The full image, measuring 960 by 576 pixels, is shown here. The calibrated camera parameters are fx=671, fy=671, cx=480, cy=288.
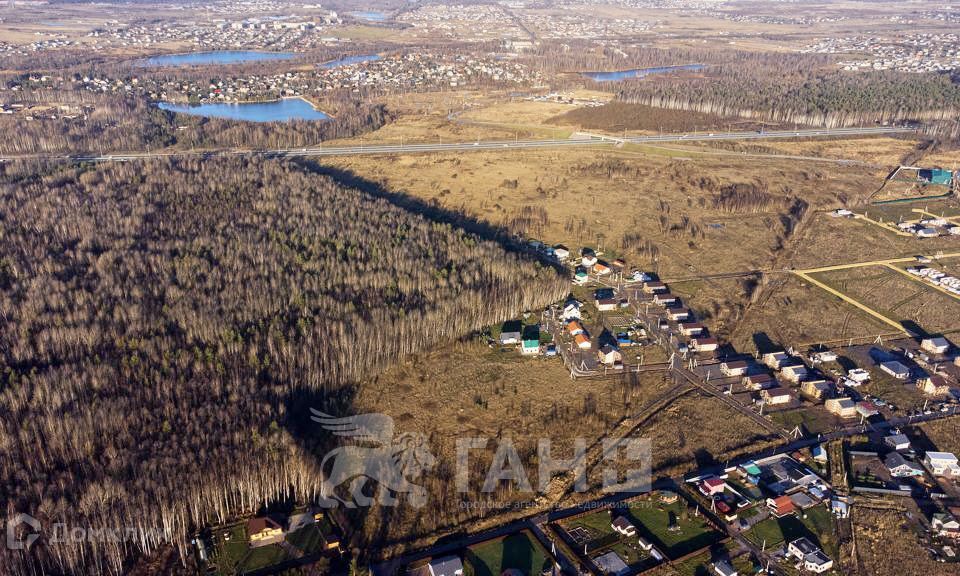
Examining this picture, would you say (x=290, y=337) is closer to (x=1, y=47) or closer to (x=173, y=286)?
(x=173, y=286)

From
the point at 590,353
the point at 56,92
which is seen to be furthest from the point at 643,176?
the point at 56,92

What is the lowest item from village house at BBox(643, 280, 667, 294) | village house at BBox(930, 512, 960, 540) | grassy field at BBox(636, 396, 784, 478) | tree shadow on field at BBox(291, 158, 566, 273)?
village house at BBox(930, 512, 960, 540)

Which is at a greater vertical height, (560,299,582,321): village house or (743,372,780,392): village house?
(560,299,582,321): village house

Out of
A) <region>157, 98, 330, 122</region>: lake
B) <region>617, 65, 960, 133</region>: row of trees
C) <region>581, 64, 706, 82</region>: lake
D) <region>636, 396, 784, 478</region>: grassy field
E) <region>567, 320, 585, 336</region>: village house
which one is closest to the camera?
<region>636, 396, 784, 478</region>: grassy field

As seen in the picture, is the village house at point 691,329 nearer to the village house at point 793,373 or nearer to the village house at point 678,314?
the village house at point 678,314

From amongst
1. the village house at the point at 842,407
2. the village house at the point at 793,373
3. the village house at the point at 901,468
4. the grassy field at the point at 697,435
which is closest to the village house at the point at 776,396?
the village house at the point at 793,373

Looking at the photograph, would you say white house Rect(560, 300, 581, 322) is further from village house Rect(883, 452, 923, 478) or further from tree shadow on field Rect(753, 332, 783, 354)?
village house Rect(883, 452, 923, 478)

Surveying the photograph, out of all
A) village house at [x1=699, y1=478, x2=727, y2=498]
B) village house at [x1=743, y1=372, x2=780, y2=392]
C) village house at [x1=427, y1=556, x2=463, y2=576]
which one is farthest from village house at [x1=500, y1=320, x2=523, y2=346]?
village house at [x1=427, y1=556, x2=463, y2=576]
